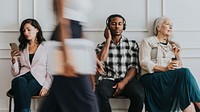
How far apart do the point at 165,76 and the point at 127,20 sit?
87cm

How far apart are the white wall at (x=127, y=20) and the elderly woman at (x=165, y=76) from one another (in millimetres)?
204

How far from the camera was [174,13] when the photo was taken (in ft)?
14.0

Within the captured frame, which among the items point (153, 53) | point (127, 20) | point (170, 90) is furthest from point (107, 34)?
point (170, 90)

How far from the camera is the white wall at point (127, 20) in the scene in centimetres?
421

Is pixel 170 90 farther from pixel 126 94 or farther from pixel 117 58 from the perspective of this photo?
pixel 117 58

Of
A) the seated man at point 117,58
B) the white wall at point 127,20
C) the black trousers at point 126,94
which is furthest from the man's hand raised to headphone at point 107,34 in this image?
the black trousers at point 126,94

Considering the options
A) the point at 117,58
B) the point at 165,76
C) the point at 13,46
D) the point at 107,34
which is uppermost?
the point at 107,34

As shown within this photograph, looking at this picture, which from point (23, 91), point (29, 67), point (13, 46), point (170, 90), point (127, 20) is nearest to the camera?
point (23, 91)

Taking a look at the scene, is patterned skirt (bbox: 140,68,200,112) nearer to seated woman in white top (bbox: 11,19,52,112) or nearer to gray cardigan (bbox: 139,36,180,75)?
gray cardigan (bbox: 139,36,180,75)

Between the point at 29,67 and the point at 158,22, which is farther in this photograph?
the point at 158,22

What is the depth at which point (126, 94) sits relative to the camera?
3.69 m

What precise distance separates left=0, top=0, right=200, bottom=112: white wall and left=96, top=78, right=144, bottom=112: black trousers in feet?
1.76

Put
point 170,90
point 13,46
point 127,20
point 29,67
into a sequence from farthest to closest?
1. point 127,20
2. point 13,46
3. point 29,67
4. point 170,90

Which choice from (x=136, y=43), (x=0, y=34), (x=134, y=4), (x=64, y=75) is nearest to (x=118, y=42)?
(x=136, y=43)
